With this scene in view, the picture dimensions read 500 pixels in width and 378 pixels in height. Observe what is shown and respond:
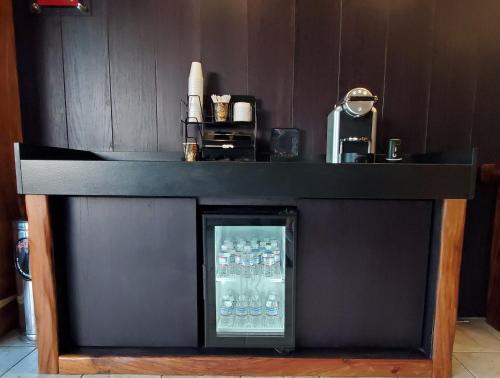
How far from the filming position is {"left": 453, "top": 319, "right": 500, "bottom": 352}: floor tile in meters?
1.17

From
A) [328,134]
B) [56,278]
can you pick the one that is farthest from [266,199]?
[56,278]

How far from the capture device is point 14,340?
1.18m

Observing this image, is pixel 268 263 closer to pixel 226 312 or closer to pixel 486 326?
pixel 226 312

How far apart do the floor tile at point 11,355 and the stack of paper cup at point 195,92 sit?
118cm

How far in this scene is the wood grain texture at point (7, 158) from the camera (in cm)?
122

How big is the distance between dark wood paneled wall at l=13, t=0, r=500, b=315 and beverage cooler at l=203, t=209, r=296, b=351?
1.72 feet


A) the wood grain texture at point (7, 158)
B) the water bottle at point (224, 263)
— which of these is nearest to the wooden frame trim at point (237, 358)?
the water bottle at point (224, 263)

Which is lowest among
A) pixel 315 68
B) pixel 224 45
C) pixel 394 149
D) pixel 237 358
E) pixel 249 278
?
pixel 237 358

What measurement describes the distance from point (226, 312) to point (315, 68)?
1151 mm

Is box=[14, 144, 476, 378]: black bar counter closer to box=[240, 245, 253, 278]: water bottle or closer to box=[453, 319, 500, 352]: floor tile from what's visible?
box=[240, 245, 253, 278]: water bottle

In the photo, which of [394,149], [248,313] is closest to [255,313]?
[248,313]

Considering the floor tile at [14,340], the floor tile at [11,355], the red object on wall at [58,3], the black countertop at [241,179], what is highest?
the red object on wall at [58,3]

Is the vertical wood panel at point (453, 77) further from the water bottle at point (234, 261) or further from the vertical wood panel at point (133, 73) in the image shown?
the vertical wood panel at point (133, 73)

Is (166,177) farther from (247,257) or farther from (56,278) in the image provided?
(56,278)
